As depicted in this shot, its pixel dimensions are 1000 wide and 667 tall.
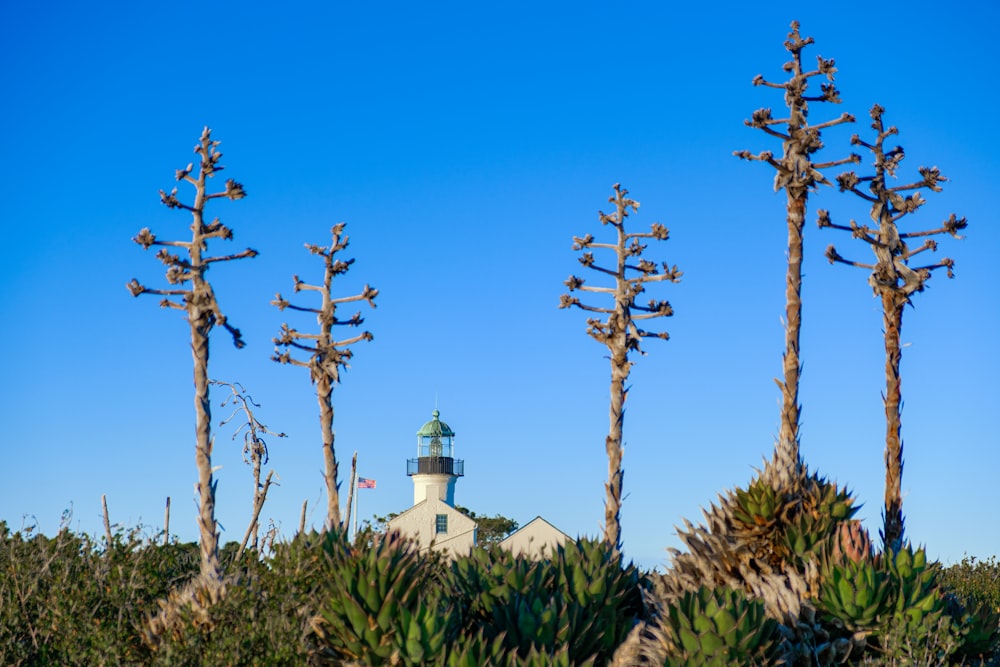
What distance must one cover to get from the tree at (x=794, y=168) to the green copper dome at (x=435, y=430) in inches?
1828

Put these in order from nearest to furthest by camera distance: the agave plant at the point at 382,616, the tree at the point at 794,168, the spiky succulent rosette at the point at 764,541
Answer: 1. the agave plant at the point at 382,616
2. the spiky succulent rosette at the point at 764,541
3. the tree at the point at 794,168

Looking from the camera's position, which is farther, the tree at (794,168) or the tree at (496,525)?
the tree at (496,525)

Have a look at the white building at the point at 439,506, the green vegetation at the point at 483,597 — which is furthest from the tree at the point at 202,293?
the white building at the point at 439,506

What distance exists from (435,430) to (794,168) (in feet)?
155

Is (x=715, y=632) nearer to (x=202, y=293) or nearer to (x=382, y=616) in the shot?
(x=382, y=616)

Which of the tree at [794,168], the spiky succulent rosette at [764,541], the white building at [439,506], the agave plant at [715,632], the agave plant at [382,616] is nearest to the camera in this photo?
the agave plant at [382,616]

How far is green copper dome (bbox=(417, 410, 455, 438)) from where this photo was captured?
6412 cm

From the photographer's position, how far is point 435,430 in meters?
64.2

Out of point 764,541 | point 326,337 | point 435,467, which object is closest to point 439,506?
point 435,467

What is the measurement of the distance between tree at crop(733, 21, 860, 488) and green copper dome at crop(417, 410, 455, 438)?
1828 inches

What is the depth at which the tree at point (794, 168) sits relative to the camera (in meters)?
16.7

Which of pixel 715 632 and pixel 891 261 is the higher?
pixel 891 261

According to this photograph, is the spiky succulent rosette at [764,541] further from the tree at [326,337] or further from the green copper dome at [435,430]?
the green copper dome at [435,430]

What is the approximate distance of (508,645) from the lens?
1105cm
